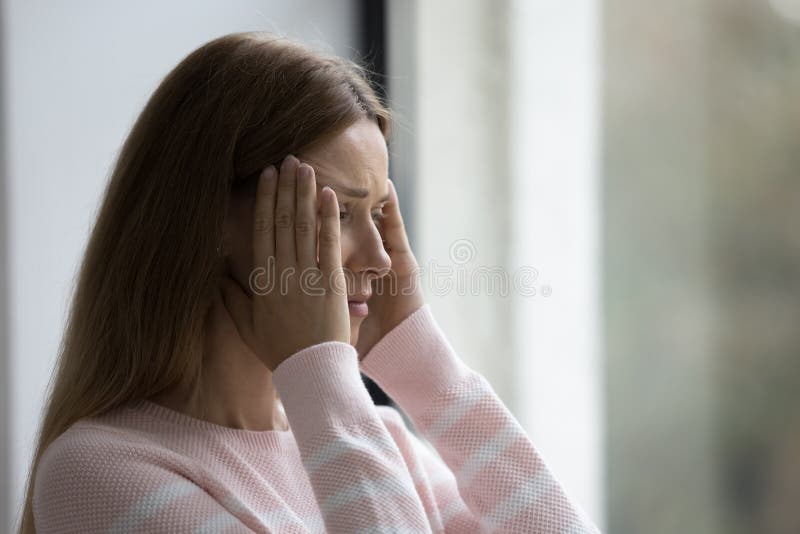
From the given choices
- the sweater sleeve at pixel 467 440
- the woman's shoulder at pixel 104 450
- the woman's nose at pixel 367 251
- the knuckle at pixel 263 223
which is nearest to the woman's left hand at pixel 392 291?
the sweater sleeve at pixel 467 440

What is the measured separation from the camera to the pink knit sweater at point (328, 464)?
919 mm

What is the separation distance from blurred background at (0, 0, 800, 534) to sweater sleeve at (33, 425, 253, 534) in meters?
0.65

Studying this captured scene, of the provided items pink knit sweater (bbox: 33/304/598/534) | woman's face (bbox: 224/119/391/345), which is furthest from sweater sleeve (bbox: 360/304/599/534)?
woman's face (bbox: 224/119/391/345)

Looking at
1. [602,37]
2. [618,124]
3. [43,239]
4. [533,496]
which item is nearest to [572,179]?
[618,124]

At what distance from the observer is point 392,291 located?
1238 mm

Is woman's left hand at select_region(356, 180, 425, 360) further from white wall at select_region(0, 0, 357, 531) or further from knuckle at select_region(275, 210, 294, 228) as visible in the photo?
white wall at select_region(0, 0, 357, 531)

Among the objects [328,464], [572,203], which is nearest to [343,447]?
[328,464]

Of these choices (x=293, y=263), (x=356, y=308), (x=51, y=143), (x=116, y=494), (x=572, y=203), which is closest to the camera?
(x=116, y=494)

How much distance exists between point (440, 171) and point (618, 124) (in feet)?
1.37

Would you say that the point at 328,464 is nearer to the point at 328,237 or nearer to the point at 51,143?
the point at 328,237

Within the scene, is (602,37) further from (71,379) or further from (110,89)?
(71,379)

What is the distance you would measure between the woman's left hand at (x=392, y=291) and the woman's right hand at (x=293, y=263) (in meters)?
0.19

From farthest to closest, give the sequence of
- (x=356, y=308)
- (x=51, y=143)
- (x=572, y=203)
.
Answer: (x=572, y=203) < (x=51, y=143) < (x=356, y=308)

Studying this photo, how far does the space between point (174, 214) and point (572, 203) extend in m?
0.96
